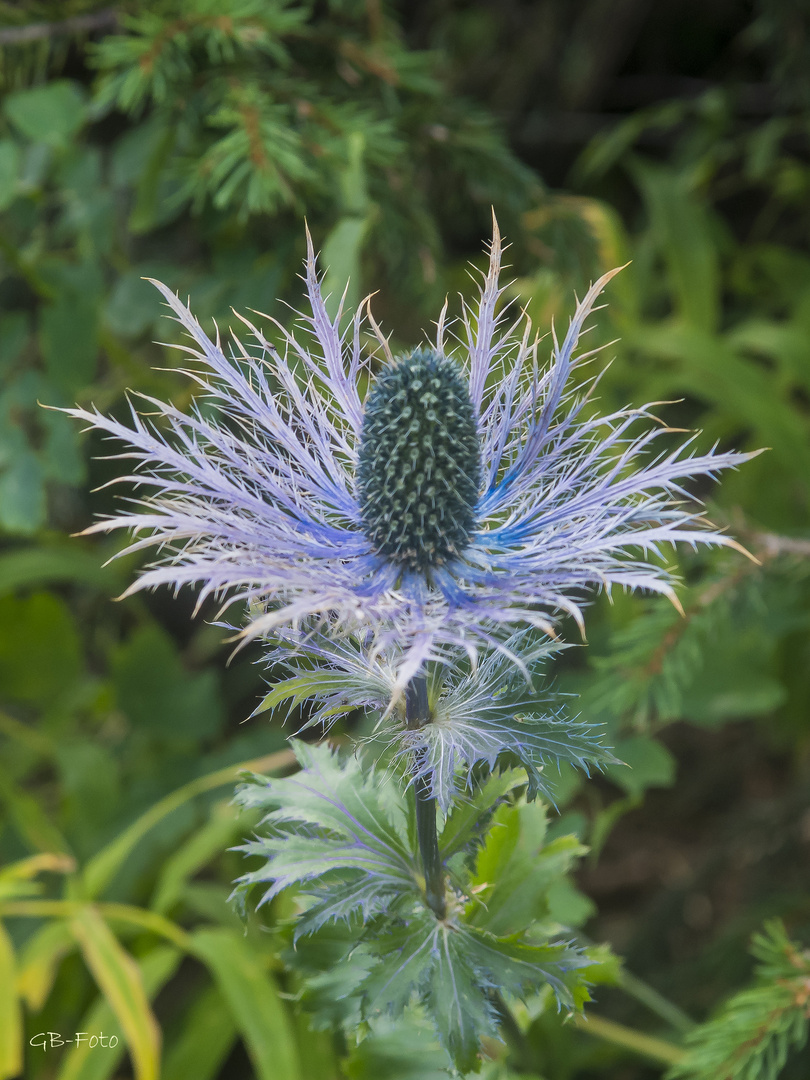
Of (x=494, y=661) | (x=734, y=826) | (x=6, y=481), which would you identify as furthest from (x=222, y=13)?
(x=734, y=826)

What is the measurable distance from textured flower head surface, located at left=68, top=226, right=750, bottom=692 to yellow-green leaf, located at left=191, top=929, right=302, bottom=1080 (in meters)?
0.67

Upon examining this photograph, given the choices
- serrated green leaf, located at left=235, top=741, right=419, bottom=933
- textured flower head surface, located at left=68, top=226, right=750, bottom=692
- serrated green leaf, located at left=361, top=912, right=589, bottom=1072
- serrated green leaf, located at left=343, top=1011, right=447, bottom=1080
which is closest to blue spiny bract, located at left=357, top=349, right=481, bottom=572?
textured flower head surface, located at left=68, top=226, right=750, bottom=692

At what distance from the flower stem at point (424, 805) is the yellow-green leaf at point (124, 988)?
0.59m

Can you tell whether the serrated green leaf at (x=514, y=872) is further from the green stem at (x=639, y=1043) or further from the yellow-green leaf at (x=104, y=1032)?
the yellow-green leaf at (x=104, y=1032)

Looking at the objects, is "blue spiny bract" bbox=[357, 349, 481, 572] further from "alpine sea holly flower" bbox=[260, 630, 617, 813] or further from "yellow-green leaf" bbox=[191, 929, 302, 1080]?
"yellow-green leaf" bbox=[191, 929, 302, 1080]

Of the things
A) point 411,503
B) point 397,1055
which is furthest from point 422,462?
point 397,1055

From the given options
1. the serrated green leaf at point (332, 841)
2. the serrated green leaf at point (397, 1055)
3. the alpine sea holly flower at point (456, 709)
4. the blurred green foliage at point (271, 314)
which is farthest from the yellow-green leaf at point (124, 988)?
the alpine sea holly flower at point (456, 709)

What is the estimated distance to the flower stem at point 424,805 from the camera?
56 cm

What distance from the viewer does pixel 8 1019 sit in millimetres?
1031

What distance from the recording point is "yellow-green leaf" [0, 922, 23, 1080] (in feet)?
3.29

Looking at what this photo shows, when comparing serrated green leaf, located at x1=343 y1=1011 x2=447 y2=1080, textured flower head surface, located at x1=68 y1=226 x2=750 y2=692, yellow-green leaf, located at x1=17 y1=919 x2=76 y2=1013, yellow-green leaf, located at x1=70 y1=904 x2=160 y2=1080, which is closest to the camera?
textured flower head surface, located at x1=68 y1=226 x2=750 y2=692

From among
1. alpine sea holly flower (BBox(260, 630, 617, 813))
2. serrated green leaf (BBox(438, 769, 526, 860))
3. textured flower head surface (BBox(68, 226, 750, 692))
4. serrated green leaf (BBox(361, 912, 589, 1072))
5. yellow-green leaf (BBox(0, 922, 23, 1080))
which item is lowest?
yellow-green leaf (BBox(0, 922, 23, 1080))

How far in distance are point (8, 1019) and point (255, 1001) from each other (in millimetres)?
291

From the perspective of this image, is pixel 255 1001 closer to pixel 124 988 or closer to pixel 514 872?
pixel 124 988
